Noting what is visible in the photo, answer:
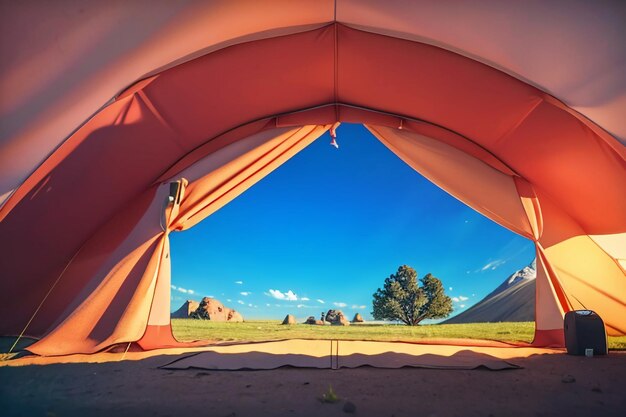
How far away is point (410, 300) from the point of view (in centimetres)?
2069

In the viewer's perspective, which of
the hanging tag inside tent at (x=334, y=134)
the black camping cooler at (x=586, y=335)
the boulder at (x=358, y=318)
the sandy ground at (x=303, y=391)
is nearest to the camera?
the sandy ground at (x=303, y=391)

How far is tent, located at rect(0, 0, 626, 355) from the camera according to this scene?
273cm

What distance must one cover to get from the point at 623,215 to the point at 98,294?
18.8ft

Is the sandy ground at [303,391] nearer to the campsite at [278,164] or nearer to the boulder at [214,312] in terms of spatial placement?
the campsite at [278,164]

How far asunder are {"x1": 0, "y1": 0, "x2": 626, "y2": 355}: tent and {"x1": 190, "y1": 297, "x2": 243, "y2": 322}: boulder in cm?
1182

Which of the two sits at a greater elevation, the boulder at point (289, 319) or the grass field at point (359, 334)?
the boulder at point (289, 319)

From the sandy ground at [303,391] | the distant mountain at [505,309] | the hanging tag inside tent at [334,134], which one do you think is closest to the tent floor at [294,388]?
the sandy ground at [303,391]

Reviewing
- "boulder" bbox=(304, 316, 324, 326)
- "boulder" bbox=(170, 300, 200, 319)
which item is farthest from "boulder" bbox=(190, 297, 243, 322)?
"boulder" bbox=(304, 316, 324, 326)

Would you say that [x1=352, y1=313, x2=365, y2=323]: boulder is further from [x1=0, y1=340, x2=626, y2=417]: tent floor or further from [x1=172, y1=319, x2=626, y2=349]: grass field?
[x1=0, y1=340, x2=626, y2=417]: tent floor

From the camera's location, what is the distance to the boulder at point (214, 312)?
630 inches

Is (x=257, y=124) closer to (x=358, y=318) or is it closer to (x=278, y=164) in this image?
(x=278, y=164)

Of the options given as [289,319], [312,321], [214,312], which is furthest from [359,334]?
[312,321]

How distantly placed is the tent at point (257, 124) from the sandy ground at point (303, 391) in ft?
3.97

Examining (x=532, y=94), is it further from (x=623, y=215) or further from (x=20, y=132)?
(x=20, y=132)
